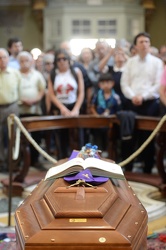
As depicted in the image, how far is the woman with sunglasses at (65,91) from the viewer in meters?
6.51

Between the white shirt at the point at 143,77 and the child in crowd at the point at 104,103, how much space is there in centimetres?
31

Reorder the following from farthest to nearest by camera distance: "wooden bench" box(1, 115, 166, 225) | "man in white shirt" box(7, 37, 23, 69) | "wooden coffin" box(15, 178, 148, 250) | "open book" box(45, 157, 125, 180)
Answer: "man in white shirt" box(7, 37, 23, 69) < "wooden bench" box(1, 115, 166, 225) < "open book" box(45, 157, 125, 180) < "wooden coffin" box(15, 178, 148, 250)

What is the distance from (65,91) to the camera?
6.58 metres

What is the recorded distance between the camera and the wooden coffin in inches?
91.6

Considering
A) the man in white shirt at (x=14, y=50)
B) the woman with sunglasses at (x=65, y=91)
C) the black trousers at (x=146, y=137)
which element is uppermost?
the man in white shirt at (x=14, y=50)

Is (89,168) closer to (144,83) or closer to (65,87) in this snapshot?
(144,83)

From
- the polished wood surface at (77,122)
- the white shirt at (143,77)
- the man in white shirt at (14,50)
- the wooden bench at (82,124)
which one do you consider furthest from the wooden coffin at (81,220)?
the man in white shirt at (14,50)

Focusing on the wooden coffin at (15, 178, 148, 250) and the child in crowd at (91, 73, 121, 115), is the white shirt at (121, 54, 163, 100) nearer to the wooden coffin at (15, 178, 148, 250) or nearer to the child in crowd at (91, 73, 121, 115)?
the child in crowd at (91, 73, 121, 115)

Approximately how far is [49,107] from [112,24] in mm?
7975

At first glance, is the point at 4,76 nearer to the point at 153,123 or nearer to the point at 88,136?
the point at 88,136

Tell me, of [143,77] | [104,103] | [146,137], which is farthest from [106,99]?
[146,137]

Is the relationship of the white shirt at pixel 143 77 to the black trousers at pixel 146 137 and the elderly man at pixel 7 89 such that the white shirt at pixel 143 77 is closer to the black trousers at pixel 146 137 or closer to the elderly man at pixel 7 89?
the black trousers at pixel 146 137

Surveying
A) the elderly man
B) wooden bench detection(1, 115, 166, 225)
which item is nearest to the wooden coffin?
wooden bench detection(1, 115, 166, 225)

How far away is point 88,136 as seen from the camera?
23.2ft
